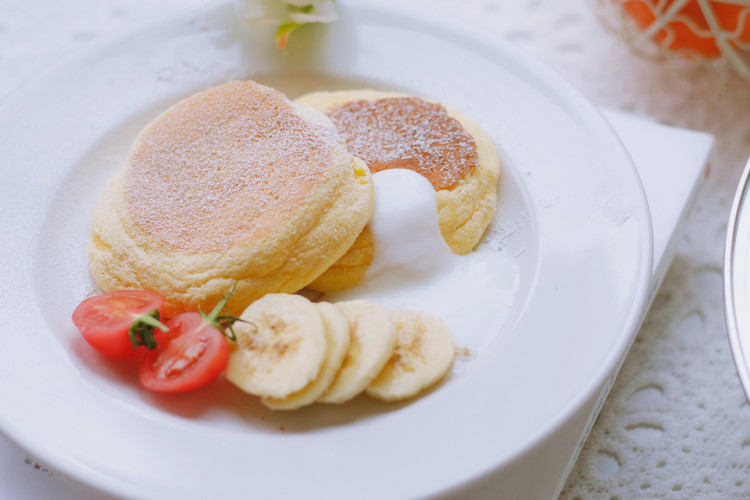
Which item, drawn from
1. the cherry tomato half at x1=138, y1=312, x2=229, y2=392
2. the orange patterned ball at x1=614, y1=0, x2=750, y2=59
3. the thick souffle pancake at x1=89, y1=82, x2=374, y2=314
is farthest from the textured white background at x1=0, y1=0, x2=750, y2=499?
the cherry tomato half at x1=138, y1=312, x2=229, y2=392

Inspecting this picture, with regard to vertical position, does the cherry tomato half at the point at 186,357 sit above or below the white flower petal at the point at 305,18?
below

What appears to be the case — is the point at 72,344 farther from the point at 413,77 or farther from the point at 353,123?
the point at 413,77

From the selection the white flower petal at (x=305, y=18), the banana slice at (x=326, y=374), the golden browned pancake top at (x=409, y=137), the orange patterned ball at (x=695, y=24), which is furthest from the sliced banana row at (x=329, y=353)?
the orange patterned ball at (x=695, y=24)

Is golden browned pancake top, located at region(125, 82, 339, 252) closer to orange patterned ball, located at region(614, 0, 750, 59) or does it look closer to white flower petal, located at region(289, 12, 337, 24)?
white flower petal, located at region(289, 12, 337, 24)

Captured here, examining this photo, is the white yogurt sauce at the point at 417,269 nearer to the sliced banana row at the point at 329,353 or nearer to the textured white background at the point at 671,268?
the sliced banana row at the point at 329,353

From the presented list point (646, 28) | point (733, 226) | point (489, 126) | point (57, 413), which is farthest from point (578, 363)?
point (646, 28)

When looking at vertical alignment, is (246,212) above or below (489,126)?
above
